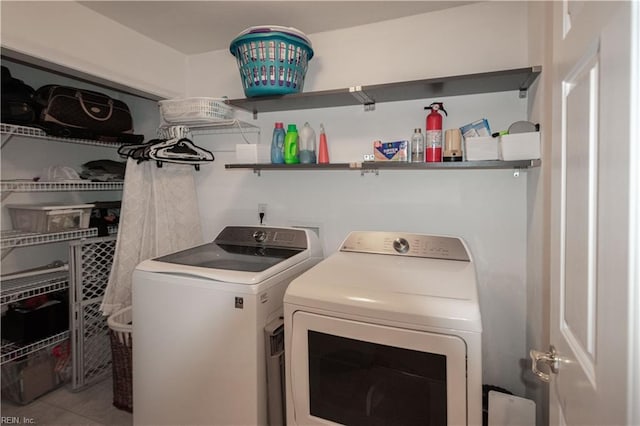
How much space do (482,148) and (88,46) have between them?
2.25 meters

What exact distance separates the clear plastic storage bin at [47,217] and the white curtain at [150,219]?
1.39ft

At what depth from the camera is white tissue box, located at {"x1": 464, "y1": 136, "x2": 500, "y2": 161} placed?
1676 mm

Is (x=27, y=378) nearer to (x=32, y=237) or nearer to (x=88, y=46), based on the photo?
(x=32, y=237)

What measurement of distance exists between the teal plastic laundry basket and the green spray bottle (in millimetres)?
248

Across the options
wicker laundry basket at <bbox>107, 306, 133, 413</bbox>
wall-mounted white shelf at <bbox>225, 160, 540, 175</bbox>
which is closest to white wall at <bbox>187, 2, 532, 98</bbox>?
wall-mounted white shelf at <bbox>225, 160, 540, 175</bbox>

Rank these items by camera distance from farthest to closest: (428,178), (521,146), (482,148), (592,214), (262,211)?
(262,211)
(428,178)
(482,148)
(521,146)
(592,214)

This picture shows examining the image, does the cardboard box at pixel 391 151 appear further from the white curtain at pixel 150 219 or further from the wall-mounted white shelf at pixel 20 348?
the wall-mounted white shelf at pixel 20 348

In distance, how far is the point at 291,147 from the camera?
213 cm

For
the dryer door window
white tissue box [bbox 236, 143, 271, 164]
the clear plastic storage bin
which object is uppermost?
white tissue box [bbox 236, 143, 271, 164]

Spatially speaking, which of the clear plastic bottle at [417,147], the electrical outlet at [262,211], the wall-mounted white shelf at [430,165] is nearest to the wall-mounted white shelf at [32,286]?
the electrical outlet at [262,211]

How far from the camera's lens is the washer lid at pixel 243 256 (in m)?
1.57

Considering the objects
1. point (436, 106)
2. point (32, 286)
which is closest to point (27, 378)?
point (32, 286)

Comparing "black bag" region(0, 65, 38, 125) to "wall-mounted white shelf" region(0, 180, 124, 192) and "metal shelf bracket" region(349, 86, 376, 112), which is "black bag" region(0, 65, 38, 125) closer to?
"wall-mounted white shelf" region(0, 180, 124, 192)

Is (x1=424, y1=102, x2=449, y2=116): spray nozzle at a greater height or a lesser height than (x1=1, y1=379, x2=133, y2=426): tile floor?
greater
